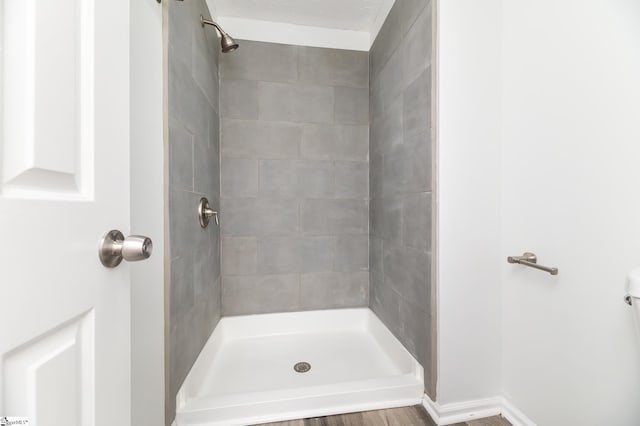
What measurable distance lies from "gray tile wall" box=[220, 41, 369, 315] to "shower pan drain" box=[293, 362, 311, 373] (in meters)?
0.43

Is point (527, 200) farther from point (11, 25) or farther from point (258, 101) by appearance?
point (258, 101)

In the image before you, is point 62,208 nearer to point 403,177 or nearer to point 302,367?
point 403,177

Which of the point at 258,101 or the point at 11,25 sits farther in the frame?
the point at 258,101

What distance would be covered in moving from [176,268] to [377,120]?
60.3 inches

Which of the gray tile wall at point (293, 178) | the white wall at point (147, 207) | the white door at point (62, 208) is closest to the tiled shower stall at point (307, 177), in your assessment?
the gray tile wall at point (293, 178)

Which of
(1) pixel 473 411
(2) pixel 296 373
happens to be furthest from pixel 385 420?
(2) pixel 296 373

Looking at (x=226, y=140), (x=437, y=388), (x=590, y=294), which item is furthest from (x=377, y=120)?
(x=437, y=388)

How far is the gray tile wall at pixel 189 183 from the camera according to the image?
3.53 feet

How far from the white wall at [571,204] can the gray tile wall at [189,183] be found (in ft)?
4.64

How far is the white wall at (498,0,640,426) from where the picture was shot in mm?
808

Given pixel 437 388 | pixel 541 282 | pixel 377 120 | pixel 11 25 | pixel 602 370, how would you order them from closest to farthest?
pixel 11 25 → pixel 602 370 → pixel 541 282 → pixel 437 388 → pixel 377 120

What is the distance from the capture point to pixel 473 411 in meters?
1.23

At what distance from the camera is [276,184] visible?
1.99m

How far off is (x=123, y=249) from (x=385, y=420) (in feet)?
4.28
